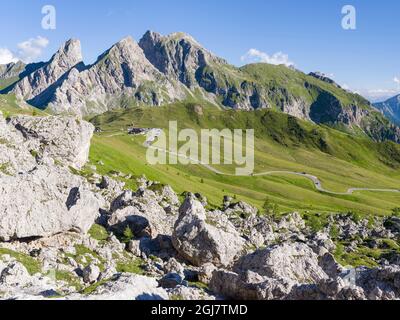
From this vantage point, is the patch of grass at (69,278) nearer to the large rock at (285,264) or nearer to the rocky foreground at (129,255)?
the rocky foreground at (129,255)

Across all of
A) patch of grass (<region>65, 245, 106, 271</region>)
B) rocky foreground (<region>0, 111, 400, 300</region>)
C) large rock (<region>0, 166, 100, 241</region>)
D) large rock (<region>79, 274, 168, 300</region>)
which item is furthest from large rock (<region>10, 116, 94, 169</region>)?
large rock (<region>79, 274, 168, 300</region>)

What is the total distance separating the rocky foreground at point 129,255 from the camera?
36.4 m

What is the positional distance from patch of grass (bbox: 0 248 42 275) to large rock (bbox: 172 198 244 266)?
21113mm

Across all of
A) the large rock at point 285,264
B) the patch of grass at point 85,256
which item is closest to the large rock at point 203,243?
the large rock at point 285,264

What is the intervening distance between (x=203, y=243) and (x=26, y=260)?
951 inches

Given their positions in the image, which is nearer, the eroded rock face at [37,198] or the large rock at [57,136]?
the eroded rock face at [37,198]

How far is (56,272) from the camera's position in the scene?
46344mm

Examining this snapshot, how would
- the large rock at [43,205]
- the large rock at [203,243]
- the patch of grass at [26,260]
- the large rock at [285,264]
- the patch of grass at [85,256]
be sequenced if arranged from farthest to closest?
the large rock at [203,243], the patch of grass at [85,256], the large rock at [43,205], the large rock at [285,264], the patch of grass at [26,260]

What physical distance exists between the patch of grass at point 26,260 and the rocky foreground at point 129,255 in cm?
12

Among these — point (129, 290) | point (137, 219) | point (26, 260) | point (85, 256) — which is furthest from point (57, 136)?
point (129, 290)

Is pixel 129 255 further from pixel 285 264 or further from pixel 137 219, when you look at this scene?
pixel 285 264

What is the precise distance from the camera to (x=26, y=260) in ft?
155

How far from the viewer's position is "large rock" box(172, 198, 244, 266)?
59.6 metres
